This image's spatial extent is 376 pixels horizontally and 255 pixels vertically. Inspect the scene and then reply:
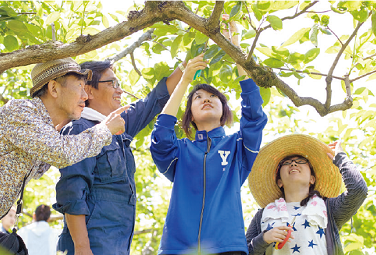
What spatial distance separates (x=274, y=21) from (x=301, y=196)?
4.59 feet

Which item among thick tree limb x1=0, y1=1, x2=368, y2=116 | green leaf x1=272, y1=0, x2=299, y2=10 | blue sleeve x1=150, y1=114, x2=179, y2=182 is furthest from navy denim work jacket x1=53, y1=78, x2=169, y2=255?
green leaf x1=272, y1=0, x2=299, y2=10

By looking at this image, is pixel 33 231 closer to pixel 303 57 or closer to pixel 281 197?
pixel 281 197

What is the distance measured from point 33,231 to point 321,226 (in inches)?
143

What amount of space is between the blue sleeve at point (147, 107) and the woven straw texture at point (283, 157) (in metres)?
0.88

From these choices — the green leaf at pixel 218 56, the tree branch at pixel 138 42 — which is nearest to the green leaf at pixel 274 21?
the green leaf at pixel 218 56

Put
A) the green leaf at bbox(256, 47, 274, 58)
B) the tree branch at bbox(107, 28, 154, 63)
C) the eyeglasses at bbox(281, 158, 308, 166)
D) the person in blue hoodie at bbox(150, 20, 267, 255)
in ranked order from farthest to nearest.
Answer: the tree branch at bbox(107, 28, 154, 63), the eyeglasses at bbox(281, 158, 308, 166), the green leaf at bbox(256, 47, 274, 58), the person in blue hoodie at bbox(150, 20, 267, 255)

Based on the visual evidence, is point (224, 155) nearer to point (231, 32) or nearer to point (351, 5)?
point (231, 32)

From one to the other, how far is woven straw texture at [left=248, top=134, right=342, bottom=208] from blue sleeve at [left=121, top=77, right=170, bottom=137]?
88 centimetres

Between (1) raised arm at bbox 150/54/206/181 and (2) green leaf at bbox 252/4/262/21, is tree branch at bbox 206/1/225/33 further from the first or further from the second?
(1) raised arm at bbox 150/54/206/181

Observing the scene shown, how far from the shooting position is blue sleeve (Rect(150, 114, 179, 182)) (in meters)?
2.52

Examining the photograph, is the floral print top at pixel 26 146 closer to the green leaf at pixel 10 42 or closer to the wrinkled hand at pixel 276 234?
the green leaf at pixel 10 42

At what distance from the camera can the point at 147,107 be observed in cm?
291

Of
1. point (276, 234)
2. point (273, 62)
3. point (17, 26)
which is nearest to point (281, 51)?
point (273, 62)

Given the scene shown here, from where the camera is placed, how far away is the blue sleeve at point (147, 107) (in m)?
2.86
